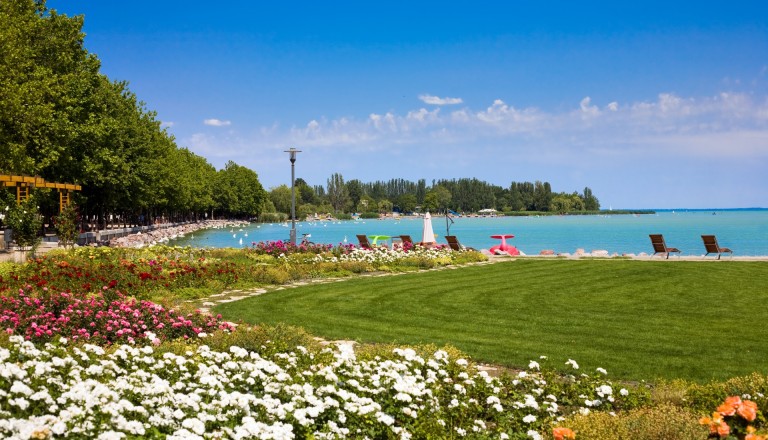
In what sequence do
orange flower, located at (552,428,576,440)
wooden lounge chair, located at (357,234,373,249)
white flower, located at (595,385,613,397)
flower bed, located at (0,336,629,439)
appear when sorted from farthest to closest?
wooden lounge chair, located at (357,234,373,249) → white flower, located at (595,385,613,397) → flower bed, located at (0,336,629,439) → orange flower, located at (552,428,576,440)

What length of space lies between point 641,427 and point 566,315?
23.3 ft

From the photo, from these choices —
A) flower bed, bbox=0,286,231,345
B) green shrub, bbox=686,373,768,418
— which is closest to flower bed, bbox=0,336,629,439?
green shrub, bbox=686,373,768,418

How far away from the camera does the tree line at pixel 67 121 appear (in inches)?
856

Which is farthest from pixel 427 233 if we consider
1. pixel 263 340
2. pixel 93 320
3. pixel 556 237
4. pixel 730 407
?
pixel 556 237

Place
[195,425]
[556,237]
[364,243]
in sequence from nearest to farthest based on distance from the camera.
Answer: [195,425]
[364,243]
[556,237]

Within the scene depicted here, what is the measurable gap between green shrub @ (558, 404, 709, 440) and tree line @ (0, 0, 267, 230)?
2159cm

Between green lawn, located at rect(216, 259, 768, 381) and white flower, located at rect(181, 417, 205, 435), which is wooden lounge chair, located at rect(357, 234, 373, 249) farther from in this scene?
white flower, located at rect(181, 417, 205, 435)

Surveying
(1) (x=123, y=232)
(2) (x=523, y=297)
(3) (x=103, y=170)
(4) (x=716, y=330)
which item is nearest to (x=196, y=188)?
(1) (x=123, y=232)

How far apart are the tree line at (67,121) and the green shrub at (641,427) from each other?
21.6 m

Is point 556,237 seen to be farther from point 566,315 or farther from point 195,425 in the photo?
point 195,425

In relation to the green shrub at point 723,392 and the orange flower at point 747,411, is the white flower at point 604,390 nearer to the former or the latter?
the green shrub at point 723,392

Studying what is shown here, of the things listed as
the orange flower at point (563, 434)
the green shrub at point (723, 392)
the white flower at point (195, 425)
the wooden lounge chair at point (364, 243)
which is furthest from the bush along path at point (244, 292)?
the orange flower at point (563, 434)

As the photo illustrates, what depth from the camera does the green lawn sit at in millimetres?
8422

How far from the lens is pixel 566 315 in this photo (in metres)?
11.7
